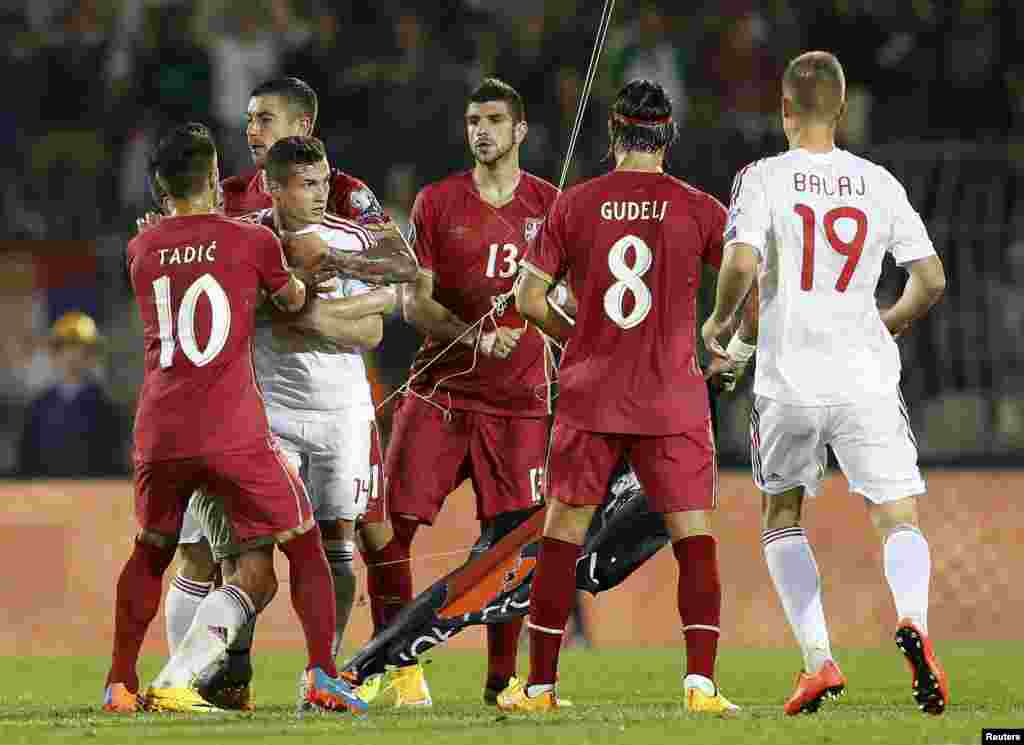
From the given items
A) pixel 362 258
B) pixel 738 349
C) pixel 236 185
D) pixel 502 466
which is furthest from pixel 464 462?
pixel 738 349

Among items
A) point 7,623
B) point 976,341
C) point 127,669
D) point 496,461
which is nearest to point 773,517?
point 496,461

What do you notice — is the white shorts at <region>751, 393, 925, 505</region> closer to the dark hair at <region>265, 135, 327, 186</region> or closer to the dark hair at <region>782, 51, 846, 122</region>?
the dark hair at <region>782, 51, 846, 122</region>

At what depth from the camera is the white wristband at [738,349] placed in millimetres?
7734

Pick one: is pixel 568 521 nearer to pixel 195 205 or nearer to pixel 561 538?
pixel 561 538

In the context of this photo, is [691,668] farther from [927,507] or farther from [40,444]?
[40,444]

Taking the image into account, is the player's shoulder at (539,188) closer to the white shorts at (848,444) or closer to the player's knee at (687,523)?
the white shorts at (848,444)

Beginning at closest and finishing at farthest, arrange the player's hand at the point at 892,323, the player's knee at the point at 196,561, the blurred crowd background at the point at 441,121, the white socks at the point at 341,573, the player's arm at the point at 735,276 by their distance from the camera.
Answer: the player's arm at the point at 735,276 < the player's hand at the point at 892,323 < the player's knee at the point at 196,561 < the white socks at the point at 341,573 < the blurred crowd background at the point at 441,121

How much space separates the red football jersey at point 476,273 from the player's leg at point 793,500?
4.92 ft

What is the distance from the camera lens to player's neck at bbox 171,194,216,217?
743cm

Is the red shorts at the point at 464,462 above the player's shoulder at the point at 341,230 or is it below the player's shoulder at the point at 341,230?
below

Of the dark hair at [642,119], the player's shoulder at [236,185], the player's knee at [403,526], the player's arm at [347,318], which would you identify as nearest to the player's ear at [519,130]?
the player's arm at [347,318]

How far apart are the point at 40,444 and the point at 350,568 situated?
5.16 meters

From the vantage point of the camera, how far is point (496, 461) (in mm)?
8789
